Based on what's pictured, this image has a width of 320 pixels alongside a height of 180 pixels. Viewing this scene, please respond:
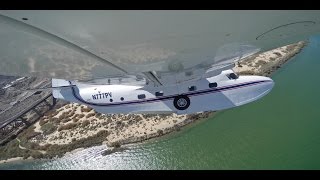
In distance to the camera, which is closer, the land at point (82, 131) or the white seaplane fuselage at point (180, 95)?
the white seaplane fuselage at point (180, 95)

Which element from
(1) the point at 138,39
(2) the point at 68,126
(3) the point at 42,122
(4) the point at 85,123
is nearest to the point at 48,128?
(3) the point at 42,122

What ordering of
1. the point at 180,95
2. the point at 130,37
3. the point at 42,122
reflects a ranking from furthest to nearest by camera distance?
the point at 42,122, the point at 180,95, the point at 130,37

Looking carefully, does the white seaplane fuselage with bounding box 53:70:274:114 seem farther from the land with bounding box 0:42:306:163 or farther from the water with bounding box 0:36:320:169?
the land with bounding box 0:42:306:163

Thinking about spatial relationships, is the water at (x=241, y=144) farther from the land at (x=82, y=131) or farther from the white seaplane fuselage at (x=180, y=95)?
the white seaplane fuselage at (x=180, y=95)

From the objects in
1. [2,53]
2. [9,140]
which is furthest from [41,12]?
[9,140]

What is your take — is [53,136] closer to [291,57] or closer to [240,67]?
[240,67]

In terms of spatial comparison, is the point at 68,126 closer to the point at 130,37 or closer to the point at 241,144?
the point at 241,144

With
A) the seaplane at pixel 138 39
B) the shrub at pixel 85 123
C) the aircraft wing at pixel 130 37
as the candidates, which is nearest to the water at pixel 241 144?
the shrub at pixel 85 123

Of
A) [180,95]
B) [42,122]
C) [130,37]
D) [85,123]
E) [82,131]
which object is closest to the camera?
[130,37]
